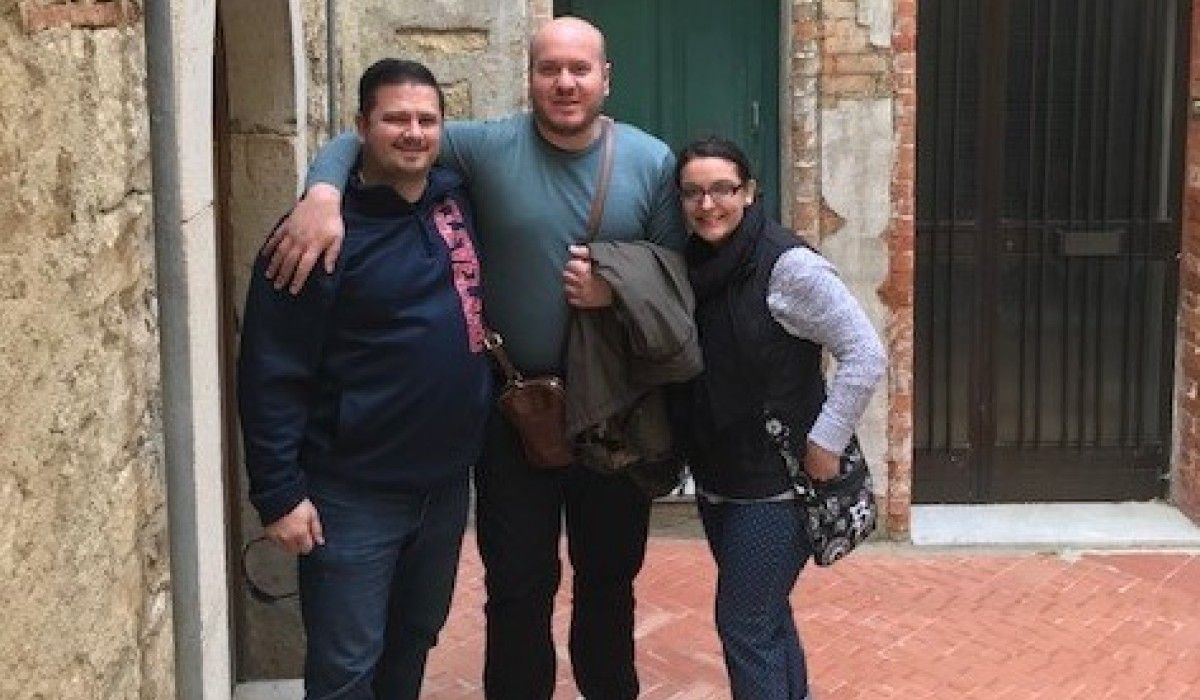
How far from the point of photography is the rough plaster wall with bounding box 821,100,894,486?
659cm

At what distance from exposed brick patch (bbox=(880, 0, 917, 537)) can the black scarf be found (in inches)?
111

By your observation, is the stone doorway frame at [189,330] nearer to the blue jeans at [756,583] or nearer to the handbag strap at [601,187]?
the handbag strap at [601,187]

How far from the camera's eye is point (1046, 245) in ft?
22.9

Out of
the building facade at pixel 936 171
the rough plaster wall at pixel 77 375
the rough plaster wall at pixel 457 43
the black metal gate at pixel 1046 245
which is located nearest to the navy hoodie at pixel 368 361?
the rough plaster wall at pixel 77 375

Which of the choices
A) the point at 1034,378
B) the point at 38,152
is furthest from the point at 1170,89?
the point at 38,152

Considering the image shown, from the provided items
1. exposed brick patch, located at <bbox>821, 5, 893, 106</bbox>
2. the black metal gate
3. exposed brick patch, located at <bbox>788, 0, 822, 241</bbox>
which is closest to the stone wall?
exposed brick patch, located at <bbox>788, 0, 822, 241</bbox>

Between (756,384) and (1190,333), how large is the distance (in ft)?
12.1

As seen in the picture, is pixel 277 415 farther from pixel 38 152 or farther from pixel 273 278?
pixel 38 152

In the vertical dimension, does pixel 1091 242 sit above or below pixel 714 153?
below

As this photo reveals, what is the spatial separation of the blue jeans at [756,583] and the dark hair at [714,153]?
2.65 ft

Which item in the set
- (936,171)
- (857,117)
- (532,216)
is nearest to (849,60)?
(857,117)

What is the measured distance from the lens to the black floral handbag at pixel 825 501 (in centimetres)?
397

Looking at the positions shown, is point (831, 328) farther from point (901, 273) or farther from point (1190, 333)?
point (1190, 333)

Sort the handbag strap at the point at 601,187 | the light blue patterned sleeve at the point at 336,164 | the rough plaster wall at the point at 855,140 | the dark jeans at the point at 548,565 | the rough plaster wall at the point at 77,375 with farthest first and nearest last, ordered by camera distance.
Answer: the rough plaster wall at the point at 855,140
the dark jeans at the point at 548,565
the handbag strap at the point at 601,187
the light blue patterned sleeve at the point at 336,164
the rough plaster wall at the point at 77,375
